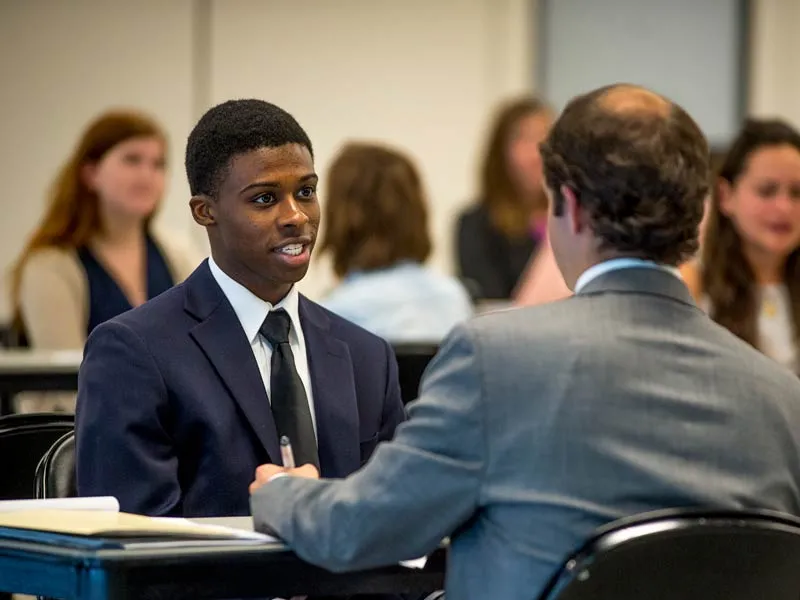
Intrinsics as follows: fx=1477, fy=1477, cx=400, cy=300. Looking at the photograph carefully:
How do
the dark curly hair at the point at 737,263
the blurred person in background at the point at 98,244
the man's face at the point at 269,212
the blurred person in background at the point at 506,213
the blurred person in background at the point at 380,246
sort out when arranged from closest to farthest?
the man's face at the point at 269,212
the dark curly hair at the point at 737,263
the blurred person in background at the point at 380,246
the blurred person in background at the point at 98,244
the blurred person in background at the point at 506,213

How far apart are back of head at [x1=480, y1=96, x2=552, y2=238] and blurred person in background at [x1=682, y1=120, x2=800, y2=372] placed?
2.20 m

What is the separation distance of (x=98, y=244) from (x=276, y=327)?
2.40m

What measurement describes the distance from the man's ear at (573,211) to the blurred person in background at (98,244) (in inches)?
108

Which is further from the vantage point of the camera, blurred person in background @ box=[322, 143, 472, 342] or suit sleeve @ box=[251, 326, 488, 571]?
blurred person in background @ box=[322, 143, 472, 342]

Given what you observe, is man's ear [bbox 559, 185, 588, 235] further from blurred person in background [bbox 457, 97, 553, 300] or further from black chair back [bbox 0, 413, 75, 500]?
blurred person in background [bbox 457, 97, 553, 300]

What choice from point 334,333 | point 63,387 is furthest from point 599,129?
point 63,387

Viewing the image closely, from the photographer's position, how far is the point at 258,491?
1.72m

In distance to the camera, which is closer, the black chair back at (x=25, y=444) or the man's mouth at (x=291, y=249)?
the man's mouth at (x=291, y=249)

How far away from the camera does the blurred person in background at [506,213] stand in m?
6.06

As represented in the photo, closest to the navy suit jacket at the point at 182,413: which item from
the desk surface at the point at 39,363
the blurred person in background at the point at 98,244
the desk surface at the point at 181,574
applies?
the desk surface at the point at 181,574

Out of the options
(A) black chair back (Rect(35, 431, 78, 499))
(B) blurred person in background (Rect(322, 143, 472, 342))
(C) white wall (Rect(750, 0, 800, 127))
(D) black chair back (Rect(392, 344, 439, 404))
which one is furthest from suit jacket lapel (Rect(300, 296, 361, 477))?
(C) white wall (Rect(750, 0, 800, 127))

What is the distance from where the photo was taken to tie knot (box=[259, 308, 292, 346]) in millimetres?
2131

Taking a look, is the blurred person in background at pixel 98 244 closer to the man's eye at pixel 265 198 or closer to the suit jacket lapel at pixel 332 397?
the suit jacket lapel at pixel 332 397

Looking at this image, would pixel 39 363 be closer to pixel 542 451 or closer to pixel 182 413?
pixel 182 413
